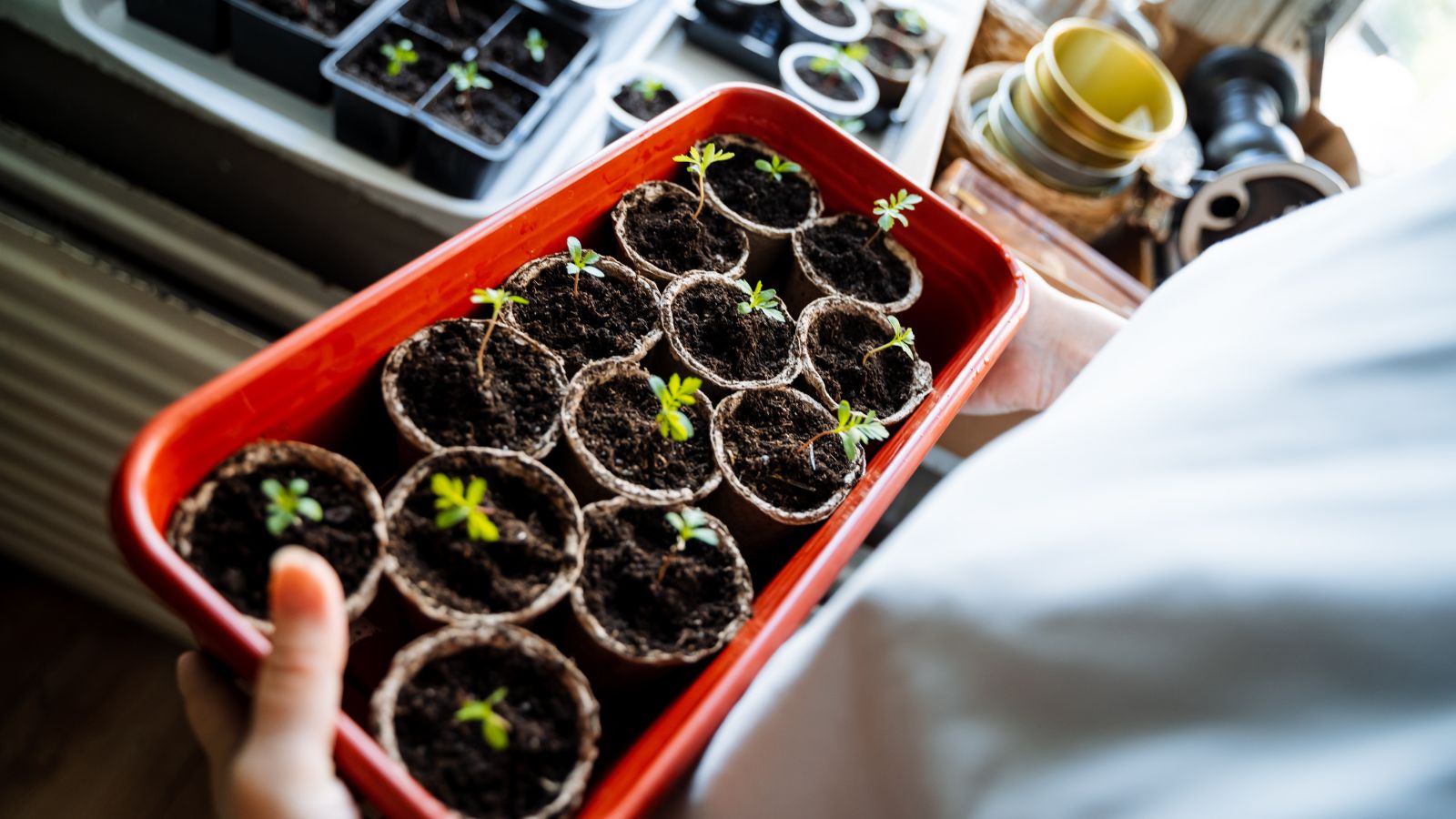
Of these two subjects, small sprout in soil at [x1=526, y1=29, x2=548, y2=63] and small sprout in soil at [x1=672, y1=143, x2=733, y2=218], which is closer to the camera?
small sprout in soil at [x1=672, y1=143, x2=733, y2=218]

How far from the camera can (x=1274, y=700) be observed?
1.49 feet

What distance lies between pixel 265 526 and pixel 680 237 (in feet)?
1.88

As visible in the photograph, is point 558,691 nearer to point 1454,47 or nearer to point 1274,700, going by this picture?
point 1274,700

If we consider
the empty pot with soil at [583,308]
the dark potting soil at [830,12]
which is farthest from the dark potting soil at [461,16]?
the empty pot with soil at [583,308]

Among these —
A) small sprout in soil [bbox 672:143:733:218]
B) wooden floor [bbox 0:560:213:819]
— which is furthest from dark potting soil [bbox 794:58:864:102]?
wooden floor [bbox 0:560:213:819]

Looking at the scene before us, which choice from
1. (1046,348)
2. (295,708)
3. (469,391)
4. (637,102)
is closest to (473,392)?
(469,391)

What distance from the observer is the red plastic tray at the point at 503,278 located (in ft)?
2.10

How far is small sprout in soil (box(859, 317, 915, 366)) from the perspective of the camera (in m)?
1.05

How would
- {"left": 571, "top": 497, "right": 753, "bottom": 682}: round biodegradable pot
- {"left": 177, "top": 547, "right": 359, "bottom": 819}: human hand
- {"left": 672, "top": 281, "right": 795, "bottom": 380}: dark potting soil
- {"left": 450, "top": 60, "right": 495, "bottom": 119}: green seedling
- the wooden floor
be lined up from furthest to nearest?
the wooden floor < {"left": 450, "top": 60, "right": 495, "bottom": 119}: green seedling < {"left": 672, "top": 281, "right": 795, "bottom": 380}: dark potting soil < {"left": 571, "top": 497, "right": 753, "bottom": 682}: round biodegradable pot < {"left": 177, "top": 547, "right": 359, "bottom": 819}: human hand

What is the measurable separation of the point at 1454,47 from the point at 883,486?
8.08 ft

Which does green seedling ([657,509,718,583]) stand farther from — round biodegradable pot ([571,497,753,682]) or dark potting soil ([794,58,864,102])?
dark potting soil ([794,58,864,102])

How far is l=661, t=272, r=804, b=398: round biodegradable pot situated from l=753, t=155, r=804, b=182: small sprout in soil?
203 millimetres

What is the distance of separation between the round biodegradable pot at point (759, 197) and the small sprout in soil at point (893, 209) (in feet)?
0.28

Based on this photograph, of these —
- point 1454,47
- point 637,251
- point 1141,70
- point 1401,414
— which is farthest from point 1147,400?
point 1454,47
